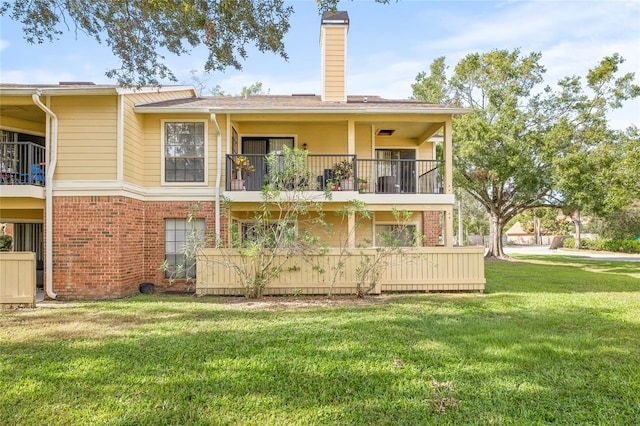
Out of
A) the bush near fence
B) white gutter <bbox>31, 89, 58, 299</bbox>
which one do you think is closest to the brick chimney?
white gutter <bbox>31, 89, 58, 299</bbox>

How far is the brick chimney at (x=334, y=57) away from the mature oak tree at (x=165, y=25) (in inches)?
246

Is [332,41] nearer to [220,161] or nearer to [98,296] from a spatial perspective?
[220,161]

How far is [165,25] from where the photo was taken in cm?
657

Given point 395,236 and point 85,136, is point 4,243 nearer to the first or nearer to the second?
point 85,136

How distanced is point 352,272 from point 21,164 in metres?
9.57

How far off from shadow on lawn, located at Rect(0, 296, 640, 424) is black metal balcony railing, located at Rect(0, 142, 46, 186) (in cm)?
531

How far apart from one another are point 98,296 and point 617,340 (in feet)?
32.5

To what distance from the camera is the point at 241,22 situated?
251 inches

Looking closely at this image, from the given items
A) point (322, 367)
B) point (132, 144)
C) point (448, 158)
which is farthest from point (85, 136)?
point (448, 158)

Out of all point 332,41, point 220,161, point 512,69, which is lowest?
point 220,161

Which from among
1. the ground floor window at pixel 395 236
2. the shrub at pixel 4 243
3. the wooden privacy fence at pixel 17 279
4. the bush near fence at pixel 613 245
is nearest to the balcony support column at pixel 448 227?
the ground floor window at pixel 395 236

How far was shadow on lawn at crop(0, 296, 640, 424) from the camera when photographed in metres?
3.34

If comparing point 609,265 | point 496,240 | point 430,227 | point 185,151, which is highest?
point 185,151

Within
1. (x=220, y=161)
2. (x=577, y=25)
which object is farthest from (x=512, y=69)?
(x=220, y=161)
